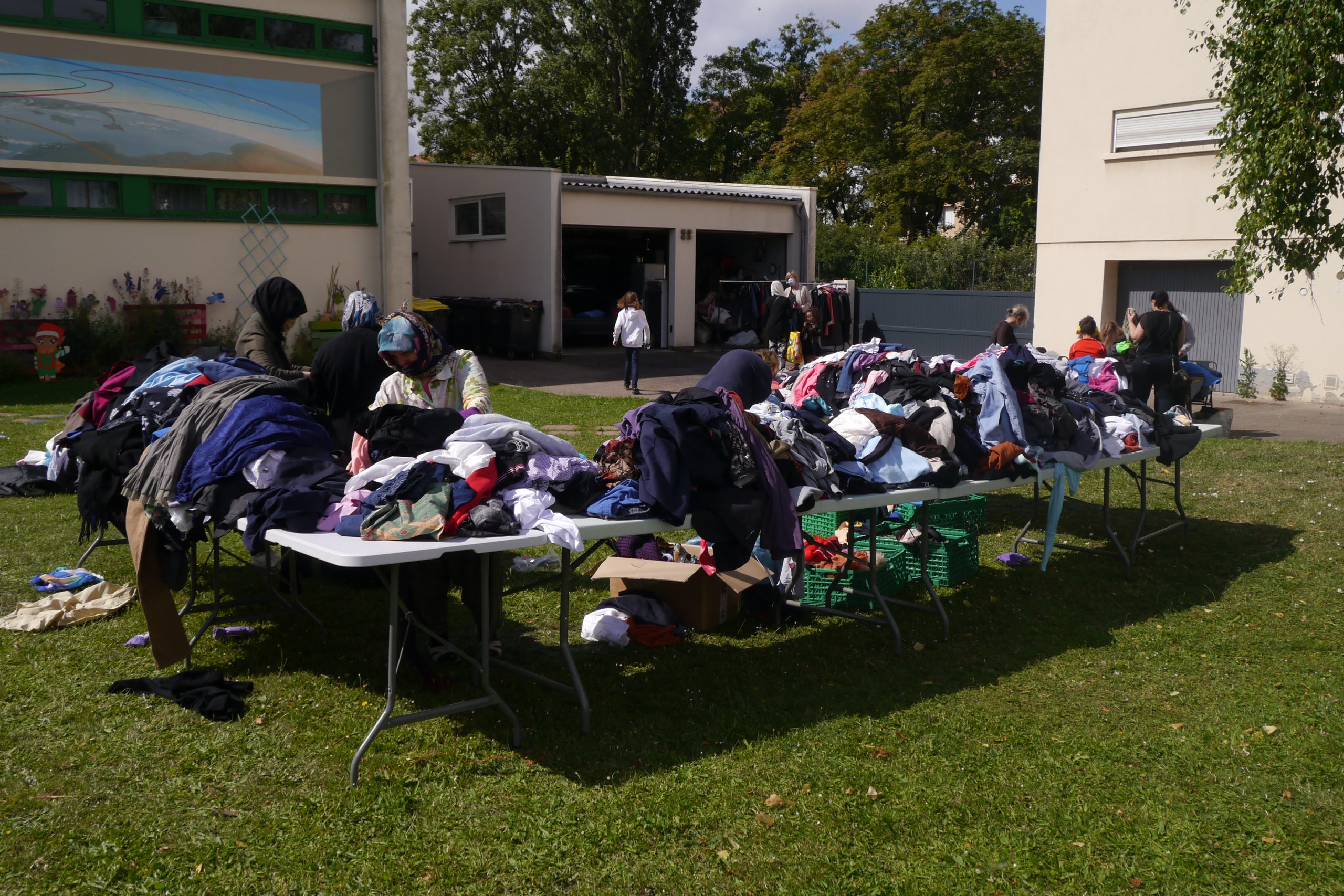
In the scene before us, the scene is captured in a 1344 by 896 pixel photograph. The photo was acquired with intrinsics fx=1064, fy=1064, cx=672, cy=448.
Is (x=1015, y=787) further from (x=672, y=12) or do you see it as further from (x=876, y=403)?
(x=672, y=12)

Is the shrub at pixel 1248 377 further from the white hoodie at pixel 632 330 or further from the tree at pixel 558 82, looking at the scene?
the tree at pixel 558 82

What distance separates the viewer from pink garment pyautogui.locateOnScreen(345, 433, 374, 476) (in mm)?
4973

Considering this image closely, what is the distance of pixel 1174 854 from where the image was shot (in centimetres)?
338

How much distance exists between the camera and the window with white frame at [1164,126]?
52.5 ft

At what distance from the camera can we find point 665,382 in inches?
710

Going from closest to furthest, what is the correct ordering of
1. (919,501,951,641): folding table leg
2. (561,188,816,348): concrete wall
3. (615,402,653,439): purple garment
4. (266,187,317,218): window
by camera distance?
(615,402,653,439): purple garment < (919,501,951,641): folding table leg < (266,187,317,218): window < (561,188,816,348): concrete wall

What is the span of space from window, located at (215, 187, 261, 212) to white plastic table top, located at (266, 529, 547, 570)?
14.5 meters

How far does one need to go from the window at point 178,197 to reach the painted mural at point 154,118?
31 centimetres

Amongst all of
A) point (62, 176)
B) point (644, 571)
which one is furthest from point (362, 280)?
point (644, 571)

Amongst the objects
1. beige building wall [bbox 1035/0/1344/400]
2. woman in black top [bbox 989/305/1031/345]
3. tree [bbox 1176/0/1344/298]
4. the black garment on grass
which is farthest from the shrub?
the black garment on grass

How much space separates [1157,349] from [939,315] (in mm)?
10754

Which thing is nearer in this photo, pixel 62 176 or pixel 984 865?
pixel 984 865

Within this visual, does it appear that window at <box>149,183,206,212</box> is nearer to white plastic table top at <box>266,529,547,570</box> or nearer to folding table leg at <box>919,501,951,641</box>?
white plastic table top at <box>266,529,547,570</box>

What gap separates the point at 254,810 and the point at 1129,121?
56.6 feet
